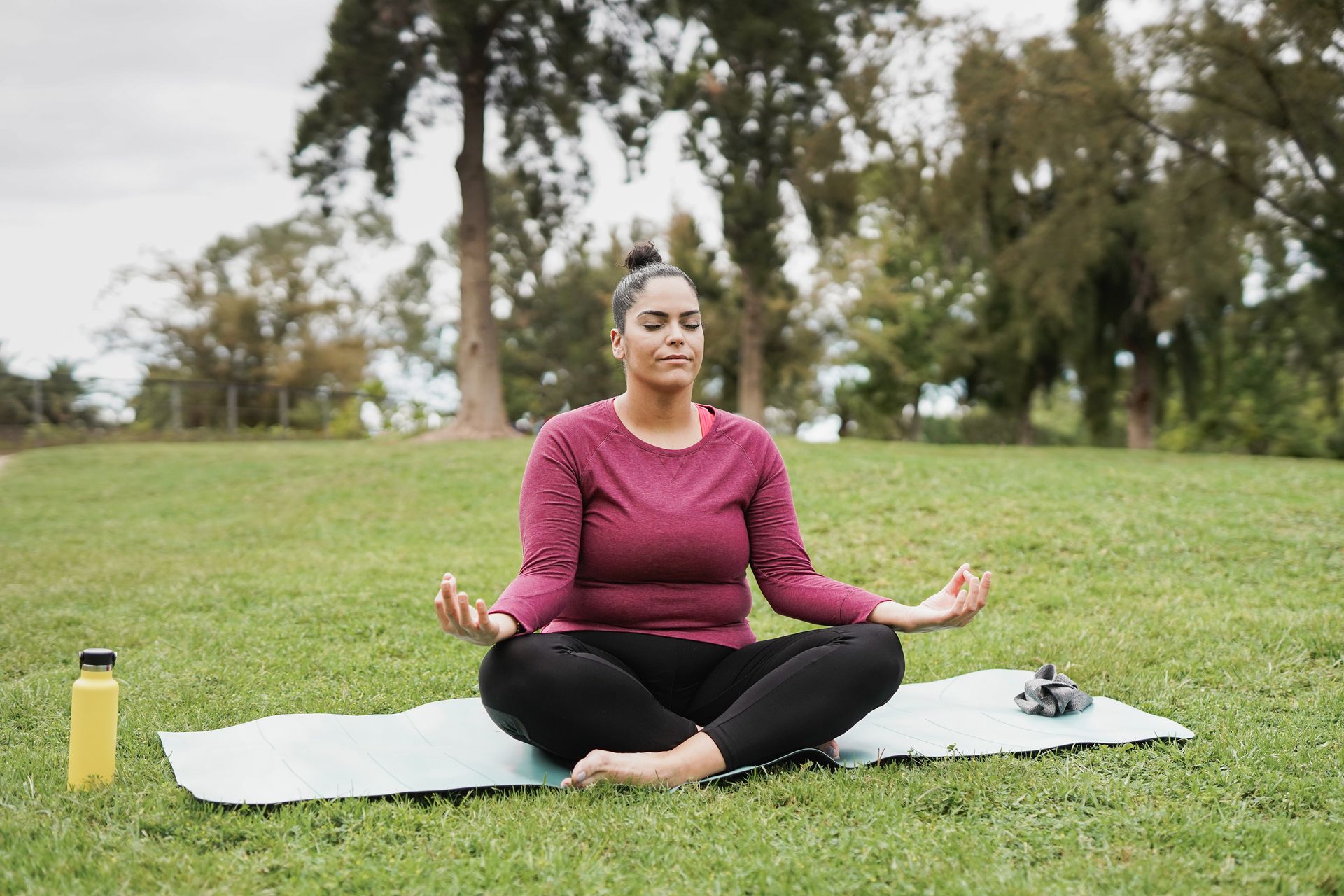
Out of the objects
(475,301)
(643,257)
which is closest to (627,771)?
(643,257)

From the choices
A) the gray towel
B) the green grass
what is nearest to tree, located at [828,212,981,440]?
the green grass

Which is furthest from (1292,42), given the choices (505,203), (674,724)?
(505,203)

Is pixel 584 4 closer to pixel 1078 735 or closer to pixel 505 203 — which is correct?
pixel 1078 735

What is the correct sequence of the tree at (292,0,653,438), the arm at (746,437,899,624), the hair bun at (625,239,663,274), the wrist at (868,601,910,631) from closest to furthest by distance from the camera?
the wrist at (868,601,910,631) → the arm at (746,437,899,624) → the hair bun at (625,239,663,274) → the tree at (292,0,653,438)

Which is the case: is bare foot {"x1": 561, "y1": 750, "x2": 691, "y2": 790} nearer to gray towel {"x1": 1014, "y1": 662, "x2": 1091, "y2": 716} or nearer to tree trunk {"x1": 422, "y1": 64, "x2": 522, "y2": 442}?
gray towel {"x1": 1014, "y1": 662, "x2": 1091, "y2": 716}

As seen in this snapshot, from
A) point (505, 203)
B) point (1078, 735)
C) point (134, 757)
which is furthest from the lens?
point (505, 203)

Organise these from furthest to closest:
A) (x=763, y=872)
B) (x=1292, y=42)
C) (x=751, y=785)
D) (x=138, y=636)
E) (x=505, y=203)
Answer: (x=505, y=203)
(x=1292, y=42)
(x=138, y=636)
(x=751, y=785)
(x=763, y=872)

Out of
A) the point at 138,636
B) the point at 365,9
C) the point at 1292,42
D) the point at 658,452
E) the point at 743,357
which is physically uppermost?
the point at 365,9

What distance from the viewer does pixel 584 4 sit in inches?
681

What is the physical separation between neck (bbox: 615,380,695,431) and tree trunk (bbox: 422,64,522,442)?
13.4m

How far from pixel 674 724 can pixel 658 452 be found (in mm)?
862

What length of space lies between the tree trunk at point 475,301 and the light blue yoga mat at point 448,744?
1309 centimetres

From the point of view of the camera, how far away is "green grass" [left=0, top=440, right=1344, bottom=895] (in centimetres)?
250

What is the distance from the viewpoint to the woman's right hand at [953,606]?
118 inches
